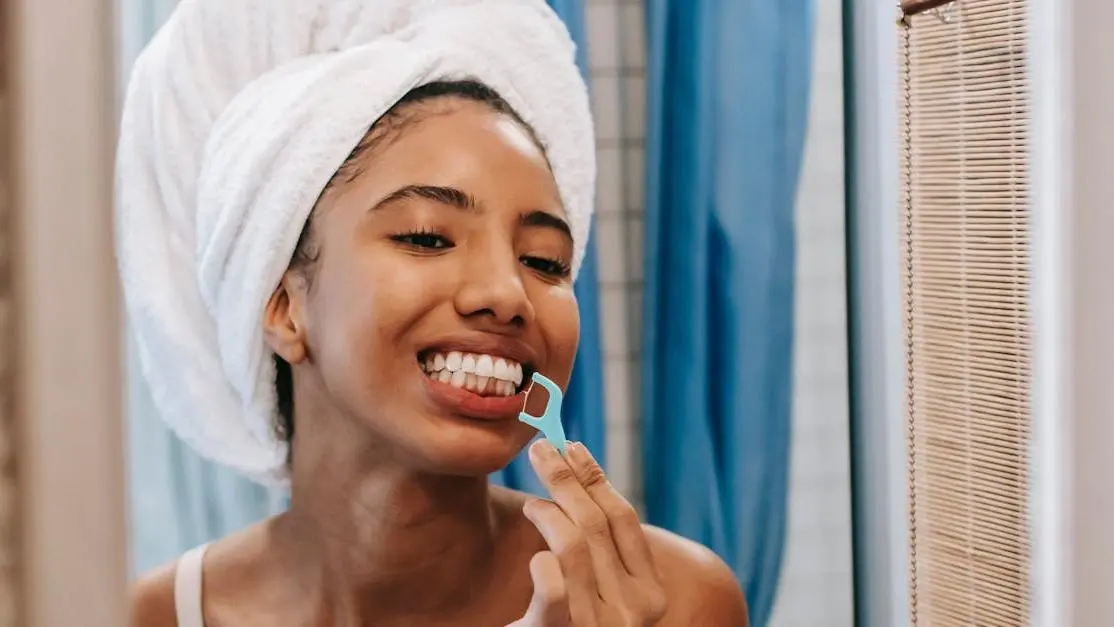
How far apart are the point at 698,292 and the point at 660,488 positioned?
0.21m

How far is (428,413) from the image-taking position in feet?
3.10

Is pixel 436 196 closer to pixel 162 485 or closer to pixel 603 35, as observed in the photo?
pixel 603 35

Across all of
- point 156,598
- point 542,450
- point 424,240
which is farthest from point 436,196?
point 156,598

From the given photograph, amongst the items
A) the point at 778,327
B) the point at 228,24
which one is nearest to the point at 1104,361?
the point at 778,327

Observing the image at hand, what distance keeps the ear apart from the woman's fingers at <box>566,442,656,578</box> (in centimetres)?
28

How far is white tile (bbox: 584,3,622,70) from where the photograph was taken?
1.07m

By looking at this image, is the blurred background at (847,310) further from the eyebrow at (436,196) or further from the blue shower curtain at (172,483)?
the eyebrow at (436,196)

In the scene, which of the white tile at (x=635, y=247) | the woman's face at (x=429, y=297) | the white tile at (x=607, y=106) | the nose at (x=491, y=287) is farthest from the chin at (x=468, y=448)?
the white tile at (x=607, y=106)

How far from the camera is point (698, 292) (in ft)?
3.61

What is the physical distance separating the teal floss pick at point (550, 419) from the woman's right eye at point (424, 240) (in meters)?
0.15

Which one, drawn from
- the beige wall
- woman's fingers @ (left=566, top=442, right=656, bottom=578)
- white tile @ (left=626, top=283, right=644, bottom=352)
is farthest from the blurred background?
the beige wall

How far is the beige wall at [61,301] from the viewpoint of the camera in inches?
25.0

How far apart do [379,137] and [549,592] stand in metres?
0.44

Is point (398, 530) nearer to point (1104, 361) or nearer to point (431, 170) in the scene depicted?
point (431, 170)
